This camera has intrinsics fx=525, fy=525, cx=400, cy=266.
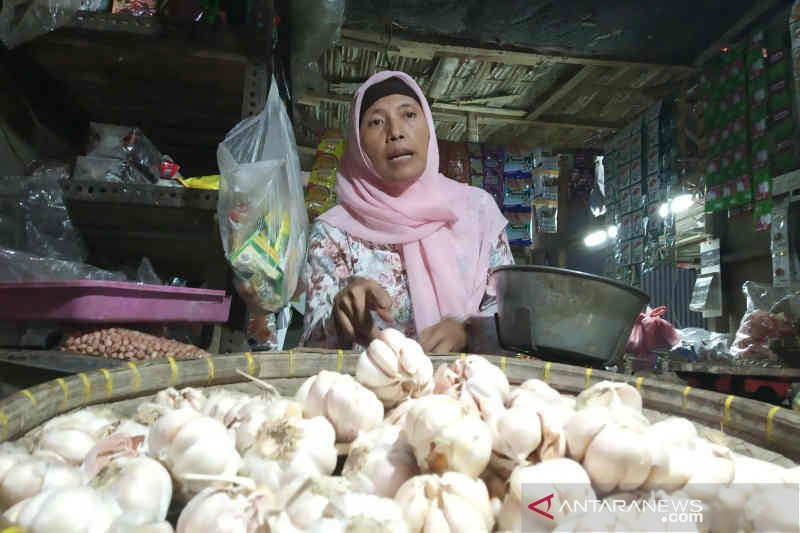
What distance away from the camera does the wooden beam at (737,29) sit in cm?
307

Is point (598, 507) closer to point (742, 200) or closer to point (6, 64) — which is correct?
point (6, 64)

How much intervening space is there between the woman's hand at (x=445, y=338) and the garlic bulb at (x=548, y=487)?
0.95 metres

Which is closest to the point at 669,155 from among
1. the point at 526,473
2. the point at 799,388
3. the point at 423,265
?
the point at 799,388

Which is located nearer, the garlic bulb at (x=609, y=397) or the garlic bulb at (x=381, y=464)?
the garlic bulb at (x=381, y=464)

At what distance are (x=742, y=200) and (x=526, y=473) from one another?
379 cm

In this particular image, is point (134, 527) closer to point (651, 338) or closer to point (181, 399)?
point (181, 399)

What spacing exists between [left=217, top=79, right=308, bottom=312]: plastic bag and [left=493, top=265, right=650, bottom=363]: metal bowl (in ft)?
2.79

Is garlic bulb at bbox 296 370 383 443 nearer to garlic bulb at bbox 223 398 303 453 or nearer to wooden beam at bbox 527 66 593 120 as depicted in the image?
garlic bulb at bbox 223 398 303 453

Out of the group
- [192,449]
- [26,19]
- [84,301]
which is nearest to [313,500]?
[192,449]

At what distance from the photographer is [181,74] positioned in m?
2.02

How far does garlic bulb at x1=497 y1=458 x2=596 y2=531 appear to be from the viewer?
591 mm

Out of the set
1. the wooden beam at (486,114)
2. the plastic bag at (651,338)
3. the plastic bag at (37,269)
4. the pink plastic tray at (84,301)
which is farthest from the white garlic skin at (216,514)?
the wooden beam at (486,114)

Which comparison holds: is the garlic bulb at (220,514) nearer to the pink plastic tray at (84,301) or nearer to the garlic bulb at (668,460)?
the garlic bulb at (668,460)

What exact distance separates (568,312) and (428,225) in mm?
884
